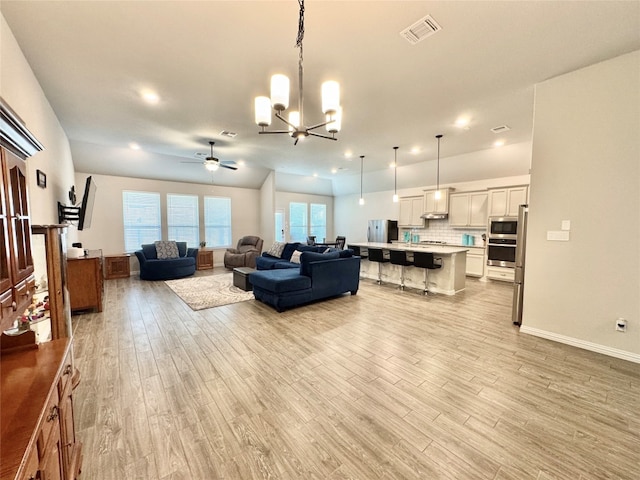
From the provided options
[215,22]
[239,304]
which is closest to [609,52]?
[215,22]

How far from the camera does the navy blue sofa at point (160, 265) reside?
668cm

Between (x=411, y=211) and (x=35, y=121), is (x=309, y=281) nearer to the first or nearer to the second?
(x=35, y=121)

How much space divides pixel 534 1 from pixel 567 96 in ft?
5.39

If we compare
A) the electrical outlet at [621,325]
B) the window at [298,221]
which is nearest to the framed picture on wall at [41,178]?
the electrical outlet at [621,325]

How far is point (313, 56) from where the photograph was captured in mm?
2695

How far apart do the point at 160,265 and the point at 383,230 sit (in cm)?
669

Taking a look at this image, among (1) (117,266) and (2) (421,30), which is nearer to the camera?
(2) (421,30)

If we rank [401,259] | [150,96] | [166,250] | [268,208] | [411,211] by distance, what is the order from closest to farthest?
[150,96], [401,259], [166,250], [411,211], [268,208]

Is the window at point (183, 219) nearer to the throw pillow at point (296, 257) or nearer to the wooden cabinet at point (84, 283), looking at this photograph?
the throw pillow at point (296, 257)

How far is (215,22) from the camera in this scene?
2270mm

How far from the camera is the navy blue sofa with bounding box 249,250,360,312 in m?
4.31

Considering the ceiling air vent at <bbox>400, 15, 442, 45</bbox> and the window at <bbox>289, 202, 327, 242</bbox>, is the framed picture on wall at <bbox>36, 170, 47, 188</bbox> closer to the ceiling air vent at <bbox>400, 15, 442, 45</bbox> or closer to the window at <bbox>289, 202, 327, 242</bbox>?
the ceiling air vent at <bbox>400, 15, 442, 45</bbox>

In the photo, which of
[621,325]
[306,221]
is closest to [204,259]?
[306,221]

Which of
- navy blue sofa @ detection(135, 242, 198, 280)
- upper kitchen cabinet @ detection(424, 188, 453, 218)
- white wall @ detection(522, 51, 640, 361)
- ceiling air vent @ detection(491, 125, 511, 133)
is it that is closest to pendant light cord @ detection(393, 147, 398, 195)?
upper kitchen cabinet @ detection(424, 188, 453, 218)
